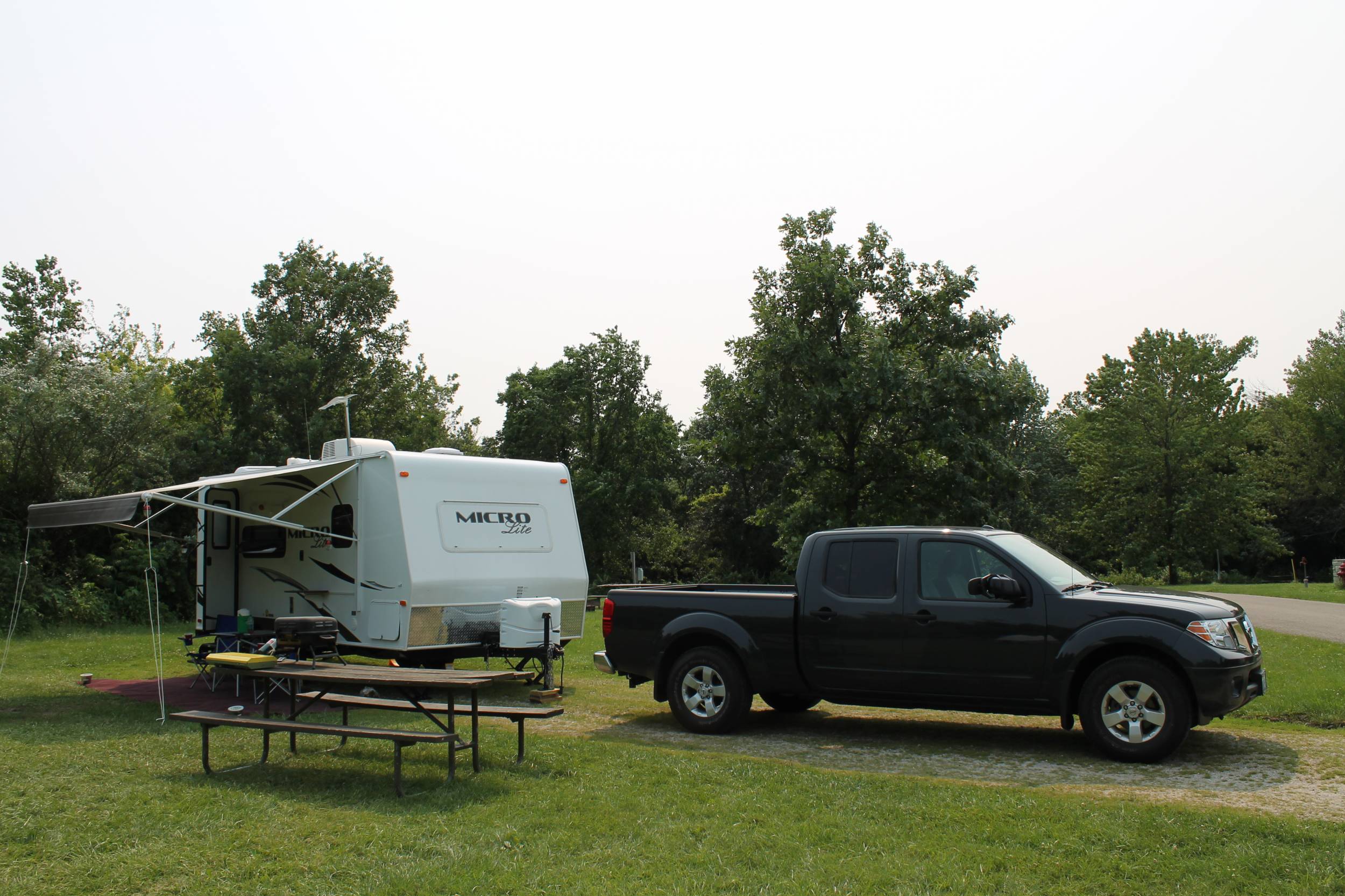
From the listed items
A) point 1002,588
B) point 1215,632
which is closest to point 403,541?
point 1002,588

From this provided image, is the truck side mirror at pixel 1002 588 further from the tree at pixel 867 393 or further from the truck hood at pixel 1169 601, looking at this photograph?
the tree at pixel 867 393

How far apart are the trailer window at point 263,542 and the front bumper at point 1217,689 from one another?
403 inches

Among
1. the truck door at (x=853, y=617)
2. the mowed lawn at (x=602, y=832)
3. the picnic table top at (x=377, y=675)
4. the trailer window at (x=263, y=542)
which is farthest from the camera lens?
the trailer window at (x=263, y=542)

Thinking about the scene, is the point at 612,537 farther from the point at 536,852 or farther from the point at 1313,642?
the point at 536,852

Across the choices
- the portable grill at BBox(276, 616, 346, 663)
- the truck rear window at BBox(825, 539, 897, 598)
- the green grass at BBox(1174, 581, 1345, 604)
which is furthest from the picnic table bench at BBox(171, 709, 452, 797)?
the green grass at BBox(1174, 581, 1345, 604)

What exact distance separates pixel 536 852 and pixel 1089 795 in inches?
135

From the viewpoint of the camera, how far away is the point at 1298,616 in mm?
21047

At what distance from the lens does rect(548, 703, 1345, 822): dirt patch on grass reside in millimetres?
6414

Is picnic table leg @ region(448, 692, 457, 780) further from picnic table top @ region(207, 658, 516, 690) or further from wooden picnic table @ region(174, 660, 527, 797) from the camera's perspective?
picnic table top @ region(207, 658, 516, 690)

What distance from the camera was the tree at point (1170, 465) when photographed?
40.9m

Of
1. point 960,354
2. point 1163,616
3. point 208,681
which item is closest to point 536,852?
point 1163,616

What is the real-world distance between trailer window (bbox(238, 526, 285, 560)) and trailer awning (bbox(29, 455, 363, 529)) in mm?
695

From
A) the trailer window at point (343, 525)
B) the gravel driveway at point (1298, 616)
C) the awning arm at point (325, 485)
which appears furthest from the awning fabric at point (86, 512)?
the gravel driveway at point (1298, 616)

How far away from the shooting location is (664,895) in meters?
4.66
